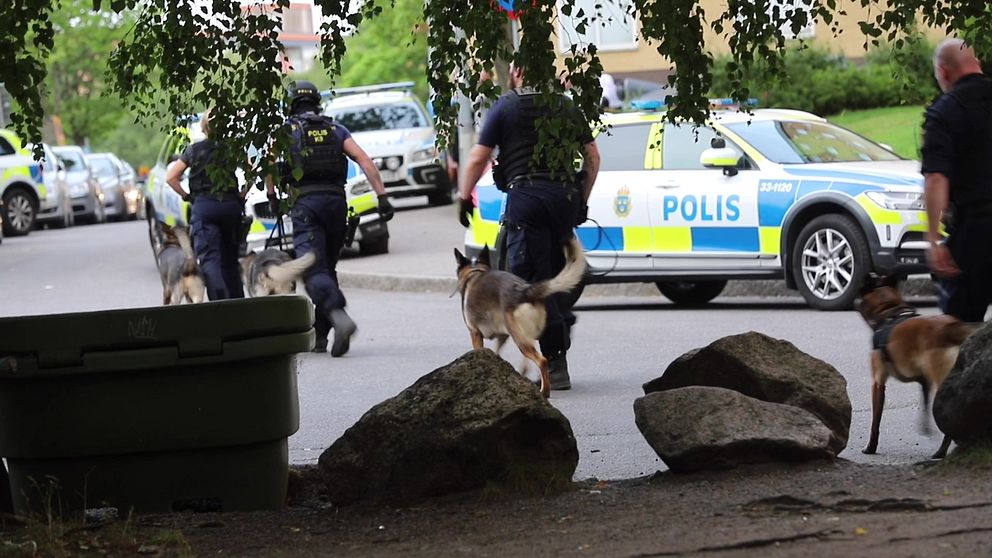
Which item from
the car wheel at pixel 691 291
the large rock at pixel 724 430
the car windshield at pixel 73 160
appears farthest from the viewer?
the car windshield at pixel 73 160

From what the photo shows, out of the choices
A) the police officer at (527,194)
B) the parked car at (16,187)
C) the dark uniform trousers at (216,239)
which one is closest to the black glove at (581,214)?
the police officer at (527,194)

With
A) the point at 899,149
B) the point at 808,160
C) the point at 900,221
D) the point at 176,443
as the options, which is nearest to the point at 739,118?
the point at 808,160

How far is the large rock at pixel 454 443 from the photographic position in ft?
20.6

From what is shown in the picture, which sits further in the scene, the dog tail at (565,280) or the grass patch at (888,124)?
the grass patch at (888,124)

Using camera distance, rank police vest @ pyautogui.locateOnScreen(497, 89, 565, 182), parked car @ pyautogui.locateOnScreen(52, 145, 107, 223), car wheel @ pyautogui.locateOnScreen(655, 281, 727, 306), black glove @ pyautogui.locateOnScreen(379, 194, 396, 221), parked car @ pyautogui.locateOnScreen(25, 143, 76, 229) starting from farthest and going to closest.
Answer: parked car @ pyautogui.locateOnScreen(52, 145, 107, 223) → parked car @ pyautogui.locateOnScreen(25, 143, 76, 229) → car wheel @ pyautogui.locateOnScreen(655, 281, 727, 306) → black glove @ pyautogui.locateOnScreen(379, 194, 396, 221) → police vest @ pyautogui.locateOnScreen(497, 89, 565, 182)

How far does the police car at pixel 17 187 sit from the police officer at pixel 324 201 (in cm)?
2273

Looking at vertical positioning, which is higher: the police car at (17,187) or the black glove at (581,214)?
the black glove at (581,214)

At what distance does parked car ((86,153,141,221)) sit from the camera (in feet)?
144

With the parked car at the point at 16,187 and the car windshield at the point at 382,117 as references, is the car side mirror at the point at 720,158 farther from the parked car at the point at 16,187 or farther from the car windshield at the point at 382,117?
the parked car at the point at 16,187

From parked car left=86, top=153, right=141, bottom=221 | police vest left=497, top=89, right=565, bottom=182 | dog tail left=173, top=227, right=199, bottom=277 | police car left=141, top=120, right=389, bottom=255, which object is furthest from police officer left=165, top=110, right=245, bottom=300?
parked car left=86, top=153, right=141, bottom=221

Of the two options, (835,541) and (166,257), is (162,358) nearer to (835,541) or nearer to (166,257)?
(835,541)

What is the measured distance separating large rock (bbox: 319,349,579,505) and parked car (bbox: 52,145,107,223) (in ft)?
114

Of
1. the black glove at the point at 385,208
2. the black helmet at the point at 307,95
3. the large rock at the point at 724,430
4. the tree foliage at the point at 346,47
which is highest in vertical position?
the tree foliage at the point at 346,47

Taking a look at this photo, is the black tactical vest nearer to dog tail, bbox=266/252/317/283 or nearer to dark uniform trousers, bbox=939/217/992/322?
dog tail, bbox=266/252/317/283
